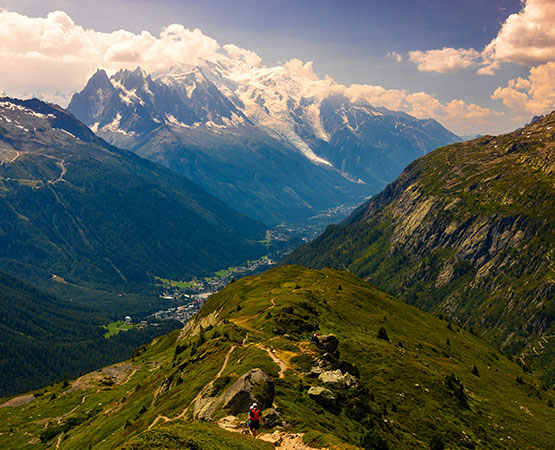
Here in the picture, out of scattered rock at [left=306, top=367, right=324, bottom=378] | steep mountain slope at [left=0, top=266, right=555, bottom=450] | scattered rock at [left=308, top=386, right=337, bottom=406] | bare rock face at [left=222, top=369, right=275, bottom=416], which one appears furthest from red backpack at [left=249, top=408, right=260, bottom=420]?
scattered rock at [left=306, top=367, right=324, bottom=378]

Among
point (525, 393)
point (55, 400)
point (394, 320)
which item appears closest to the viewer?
point (525, 393)

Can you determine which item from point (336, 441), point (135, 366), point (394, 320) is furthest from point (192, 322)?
point (336, 441)

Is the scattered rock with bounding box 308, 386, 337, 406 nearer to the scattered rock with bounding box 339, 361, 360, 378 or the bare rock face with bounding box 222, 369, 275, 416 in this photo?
the bare rock face with bounding box 222, 369, 275, 416

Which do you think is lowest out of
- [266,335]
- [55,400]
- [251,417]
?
[55,400]

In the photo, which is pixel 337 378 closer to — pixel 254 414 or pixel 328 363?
pixel 328 363

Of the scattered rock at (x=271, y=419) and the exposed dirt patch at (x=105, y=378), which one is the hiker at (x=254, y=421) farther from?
the exposed dirt patch at (x=105, y=378)

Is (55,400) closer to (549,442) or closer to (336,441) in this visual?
(336,441)

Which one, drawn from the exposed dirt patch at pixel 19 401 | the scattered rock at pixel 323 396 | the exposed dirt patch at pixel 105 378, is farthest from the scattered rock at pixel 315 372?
the exposed dirt patch at pixel 19 401
